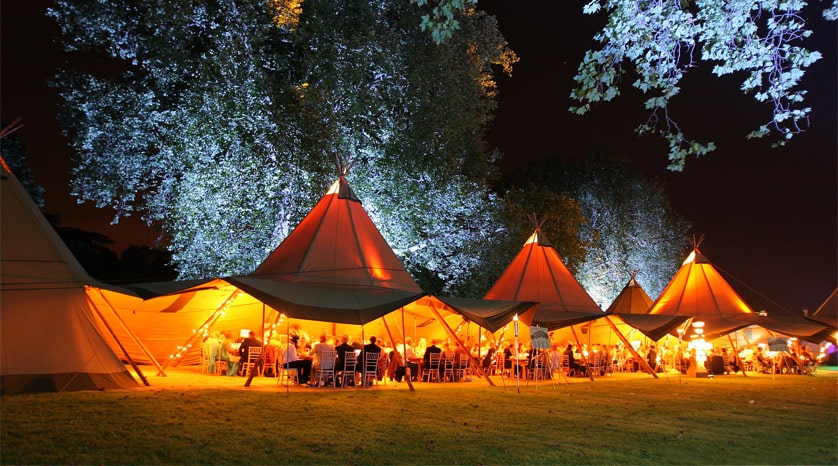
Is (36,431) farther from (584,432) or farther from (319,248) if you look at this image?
(319,248)

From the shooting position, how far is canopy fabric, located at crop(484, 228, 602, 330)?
68.8ft

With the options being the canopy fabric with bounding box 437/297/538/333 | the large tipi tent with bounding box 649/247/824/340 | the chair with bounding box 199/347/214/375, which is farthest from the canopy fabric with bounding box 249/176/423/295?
the large tipi tent with bounding box 649/247/824/340

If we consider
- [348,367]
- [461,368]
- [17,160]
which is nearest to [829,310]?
[461,368]

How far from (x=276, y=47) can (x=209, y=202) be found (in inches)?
218

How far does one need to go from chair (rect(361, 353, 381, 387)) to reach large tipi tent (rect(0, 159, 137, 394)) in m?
4.61

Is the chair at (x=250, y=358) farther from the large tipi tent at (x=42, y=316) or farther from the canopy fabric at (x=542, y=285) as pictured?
the canopy fabric at (x=542, y=285)

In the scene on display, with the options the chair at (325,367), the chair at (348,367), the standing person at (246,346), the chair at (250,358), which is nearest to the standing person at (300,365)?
the chair at (325,367)

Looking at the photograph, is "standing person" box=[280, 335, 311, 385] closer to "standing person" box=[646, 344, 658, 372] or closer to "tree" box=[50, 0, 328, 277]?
"tree" box=[50, 0, 328, 277]

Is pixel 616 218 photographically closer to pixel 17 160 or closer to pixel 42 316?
pixel 17 160

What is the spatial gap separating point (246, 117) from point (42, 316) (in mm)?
8350

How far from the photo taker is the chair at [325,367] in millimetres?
13898

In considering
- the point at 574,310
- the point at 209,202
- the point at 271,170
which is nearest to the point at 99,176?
the point at 209,202

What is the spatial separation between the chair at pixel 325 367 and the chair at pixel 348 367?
0.69 ft

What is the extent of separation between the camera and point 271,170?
18250 mm
